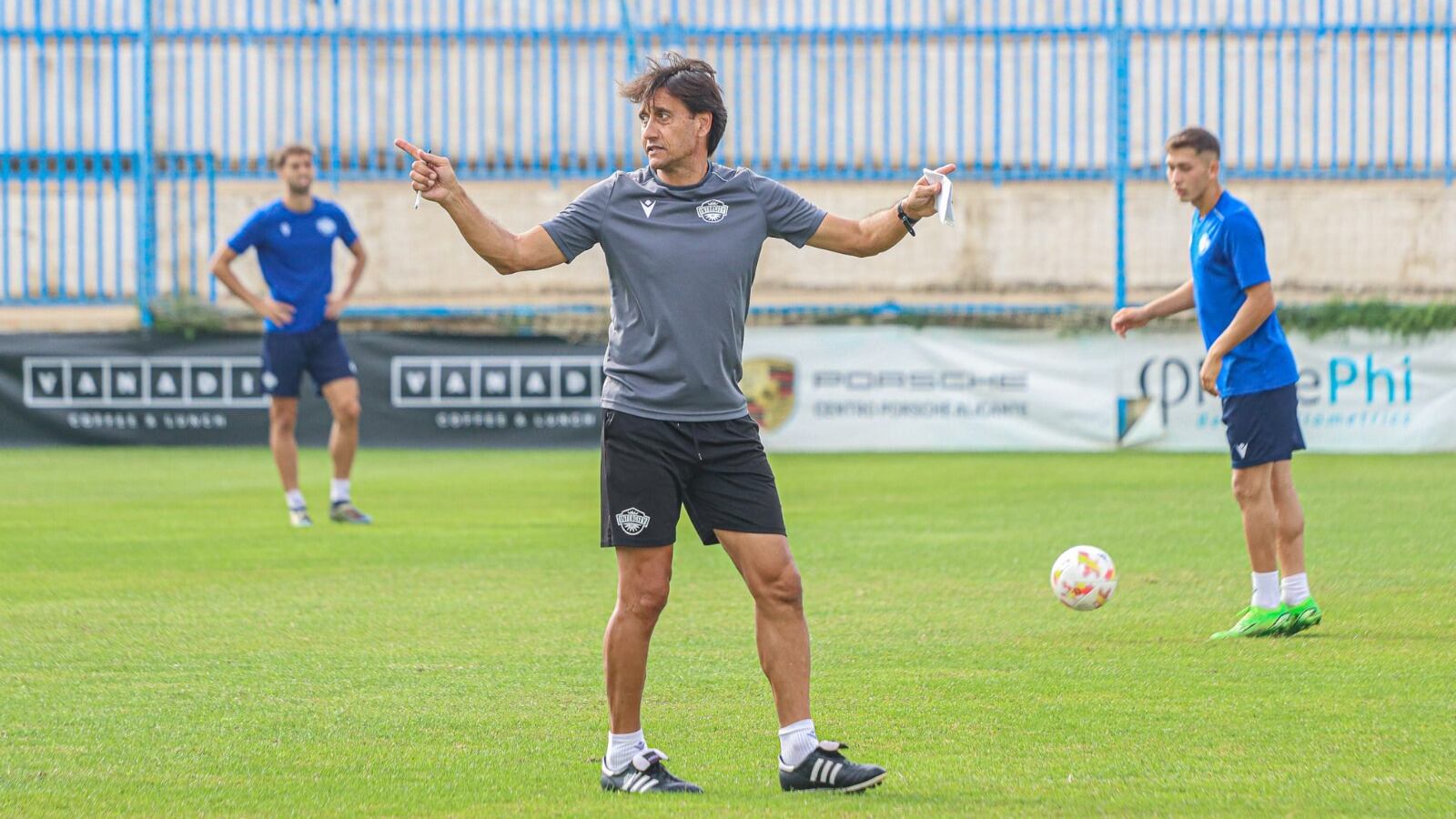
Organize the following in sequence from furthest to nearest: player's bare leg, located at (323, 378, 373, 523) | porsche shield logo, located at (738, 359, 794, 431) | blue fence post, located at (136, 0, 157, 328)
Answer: blue fence post, located at (136, 0, 157, 328), porsche shield logo, located at (738, 359, 794, 431), player's bare leg, located at (323, 378, 373, 523)

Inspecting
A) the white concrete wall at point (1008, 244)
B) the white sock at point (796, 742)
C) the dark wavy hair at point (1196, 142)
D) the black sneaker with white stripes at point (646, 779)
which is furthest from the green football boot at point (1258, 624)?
the white concrete wall at point (1008, 244)

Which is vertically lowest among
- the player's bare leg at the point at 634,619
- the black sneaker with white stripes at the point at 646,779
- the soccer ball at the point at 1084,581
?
the black sneaker with white stripes at the point at 646,779

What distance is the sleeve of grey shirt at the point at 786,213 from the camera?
489cm

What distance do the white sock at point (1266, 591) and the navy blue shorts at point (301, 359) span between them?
6.38m

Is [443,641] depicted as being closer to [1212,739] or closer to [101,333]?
[1212,739]

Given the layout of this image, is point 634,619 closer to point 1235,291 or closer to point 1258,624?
point 1258,624

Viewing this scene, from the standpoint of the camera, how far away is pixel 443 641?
22.3 feet

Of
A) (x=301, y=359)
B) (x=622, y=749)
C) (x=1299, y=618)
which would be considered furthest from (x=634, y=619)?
(x=301, y=359)

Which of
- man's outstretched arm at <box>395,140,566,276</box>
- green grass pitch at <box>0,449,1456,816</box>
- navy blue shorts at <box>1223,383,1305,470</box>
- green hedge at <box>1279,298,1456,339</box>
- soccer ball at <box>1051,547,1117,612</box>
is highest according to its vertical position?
man's outstretched arm at <box>395,140,566,276</box>

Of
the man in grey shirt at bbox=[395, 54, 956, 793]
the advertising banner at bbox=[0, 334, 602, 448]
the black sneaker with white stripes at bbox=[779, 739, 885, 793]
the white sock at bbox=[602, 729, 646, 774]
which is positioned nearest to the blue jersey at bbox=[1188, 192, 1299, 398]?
the man in grey shirt at bbox=[395, 54, 956, 793]

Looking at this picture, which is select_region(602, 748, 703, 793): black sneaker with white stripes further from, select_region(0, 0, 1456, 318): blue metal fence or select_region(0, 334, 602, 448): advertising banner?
select_region(0, 0, 1456, 318): blue metal fence

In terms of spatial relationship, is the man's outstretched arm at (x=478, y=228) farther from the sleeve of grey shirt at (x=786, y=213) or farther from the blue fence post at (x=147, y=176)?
the blue fence post at (x=147, y=176)

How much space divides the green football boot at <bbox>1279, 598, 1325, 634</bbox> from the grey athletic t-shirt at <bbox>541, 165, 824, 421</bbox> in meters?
2.98

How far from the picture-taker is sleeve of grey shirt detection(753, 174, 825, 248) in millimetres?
4887
